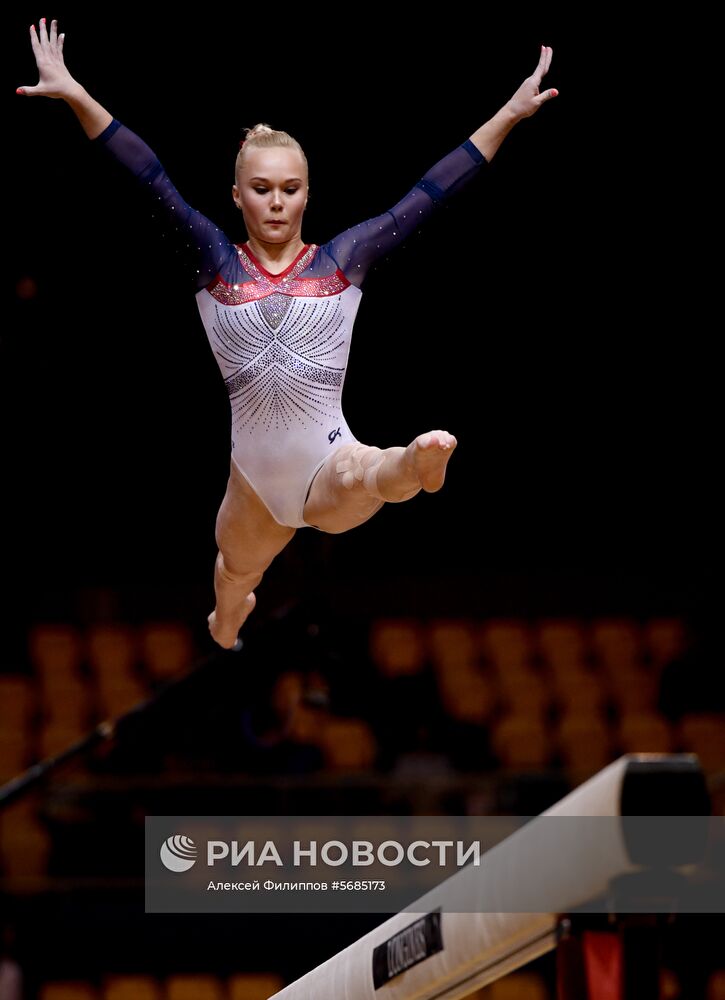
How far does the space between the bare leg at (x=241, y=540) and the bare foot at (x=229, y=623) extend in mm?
33

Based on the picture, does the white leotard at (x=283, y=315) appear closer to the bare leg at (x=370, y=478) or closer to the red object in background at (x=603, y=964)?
the bare leg at (x=370, y=478)

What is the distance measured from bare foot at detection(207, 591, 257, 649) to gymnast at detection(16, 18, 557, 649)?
61 cm

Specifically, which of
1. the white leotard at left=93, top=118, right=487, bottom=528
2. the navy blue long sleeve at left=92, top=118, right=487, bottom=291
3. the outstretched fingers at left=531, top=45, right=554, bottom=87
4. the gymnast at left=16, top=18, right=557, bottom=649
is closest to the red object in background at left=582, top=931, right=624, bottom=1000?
the gymnast at left=16, top=18, right=557, bottom=649

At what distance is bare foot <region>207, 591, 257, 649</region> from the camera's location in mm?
4125

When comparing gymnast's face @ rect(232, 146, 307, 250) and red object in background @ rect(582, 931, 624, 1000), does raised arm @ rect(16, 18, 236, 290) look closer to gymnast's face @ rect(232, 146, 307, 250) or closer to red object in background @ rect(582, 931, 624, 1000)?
gymnast's face @ rect(232, 146, 307, 250)

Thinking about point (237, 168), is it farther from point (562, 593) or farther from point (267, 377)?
point (562, 593)

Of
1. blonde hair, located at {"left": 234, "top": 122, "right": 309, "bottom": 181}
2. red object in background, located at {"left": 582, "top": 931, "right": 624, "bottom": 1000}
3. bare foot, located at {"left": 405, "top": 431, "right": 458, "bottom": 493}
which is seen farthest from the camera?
blonde hair, located at {"left": 234, "top": 122, "right": 309, "bottom": 181}

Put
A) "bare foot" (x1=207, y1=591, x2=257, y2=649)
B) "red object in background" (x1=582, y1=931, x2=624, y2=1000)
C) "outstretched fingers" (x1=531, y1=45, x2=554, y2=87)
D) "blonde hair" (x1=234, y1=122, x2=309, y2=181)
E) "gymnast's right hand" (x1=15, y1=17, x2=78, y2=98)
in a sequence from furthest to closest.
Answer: "bare foot" (x1=207, y1=591, x2=257, y2=649) < "outstretched fingers" (x1=531, y1=45, x2=554, y2=87) < "blonde hair" (x1=234, y1=122, x2=309, y2=181) < "gymnast's right hand" (x1=15, y1=17, x2=78, y2=98) < "red object in background" (x1=582, y1=931, x2=624, y2=1000)

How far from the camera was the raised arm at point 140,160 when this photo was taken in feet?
11.1

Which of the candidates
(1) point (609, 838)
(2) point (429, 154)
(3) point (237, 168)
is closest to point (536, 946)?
(1) point (609, 838)

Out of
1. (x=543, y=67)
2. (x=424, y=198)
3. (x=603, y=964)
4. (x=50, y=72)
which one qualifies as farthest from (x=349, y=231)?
(x=603, y=964)

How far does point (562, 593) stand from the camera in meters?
10.9

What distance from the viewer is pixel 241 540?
3.76 m

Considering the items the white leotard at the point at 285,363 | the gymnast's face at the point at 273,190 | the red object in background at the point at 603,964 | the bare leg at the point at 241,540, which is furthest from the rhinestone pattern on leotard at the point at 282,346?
the red object in background at the point at 603,964
